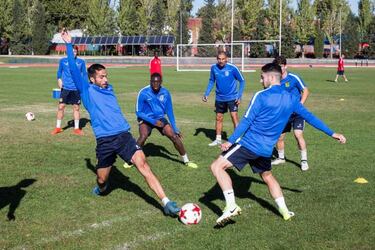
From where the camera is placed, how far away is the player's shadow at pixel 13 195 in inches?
270

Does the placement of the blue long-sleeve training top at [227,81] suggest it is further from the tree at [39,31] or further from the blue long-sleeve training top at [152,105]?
the tree at [39,31]

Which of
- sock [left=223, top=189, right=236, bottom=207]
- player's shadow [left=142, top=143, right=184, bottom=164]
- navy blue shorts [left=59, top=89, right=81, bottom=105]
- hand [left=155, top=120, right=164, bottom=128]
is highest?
navy blue shorts [left=59, top=89, right=81, bottom=105]

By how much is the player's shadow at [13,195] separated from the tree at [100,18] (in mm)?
80577

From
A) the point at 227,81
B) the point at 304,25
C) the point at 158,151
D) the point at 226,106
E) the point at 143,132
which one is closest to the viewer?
the point at 143,132

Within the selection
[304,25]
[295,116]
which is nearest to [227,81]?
[295,116]

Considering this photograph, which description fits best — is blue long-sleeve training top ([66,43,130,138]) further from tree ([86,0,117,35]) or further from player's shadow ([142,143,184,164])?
tree ([86,0,117,35])

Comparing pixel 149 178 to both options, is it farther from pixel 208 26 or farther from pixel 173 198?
pixel 208 26

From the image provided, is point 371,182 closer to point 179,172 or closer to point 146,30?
point 179,172

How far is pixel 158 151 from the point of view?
35.8 ft

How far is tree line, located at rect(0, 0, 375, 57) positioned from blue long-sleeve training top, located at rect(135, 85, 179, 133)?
227 feet

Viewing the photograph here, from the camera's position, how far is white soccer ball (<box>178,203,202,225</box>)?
20.3ft

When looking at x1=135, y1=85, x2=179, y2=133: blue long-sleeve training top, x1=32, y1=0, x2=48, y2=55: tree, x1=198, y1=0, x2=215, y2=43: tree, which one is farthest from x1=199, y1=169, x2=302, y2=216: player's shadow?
x1=32, y1=0, x2=48, y2=55: tree

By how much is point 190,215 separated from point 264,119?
1.46 meters

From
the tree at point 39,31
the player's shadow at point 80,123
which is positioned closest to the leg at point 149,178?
the player's shadow at point 80,123
